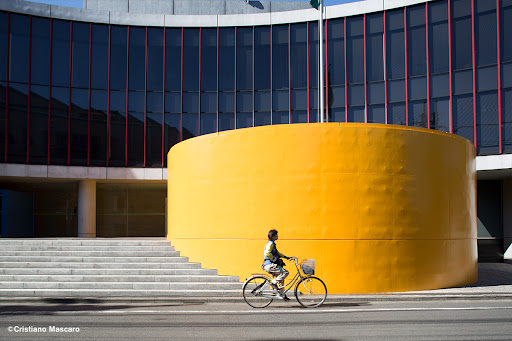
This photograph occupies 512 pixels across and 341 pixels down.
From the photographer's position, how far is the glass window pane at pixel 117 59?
30203 millimetres

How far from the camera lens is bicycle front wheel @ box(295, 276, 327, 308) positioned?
39.0 feet

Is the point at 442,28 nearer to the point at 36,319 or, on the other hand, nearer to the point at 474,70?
the point at 474,70

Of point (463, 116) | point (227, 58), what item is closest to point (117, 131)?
point (227, 58)

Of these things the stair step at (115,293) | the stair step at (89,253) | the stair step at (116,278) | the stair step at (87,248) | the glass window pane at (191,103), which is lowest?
the stair step at (115,293)

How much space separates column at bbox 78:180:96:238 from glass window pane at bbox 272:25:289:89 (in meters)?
11.3

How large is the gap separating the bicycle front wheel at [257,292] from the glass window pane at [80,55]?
2114 centimetres

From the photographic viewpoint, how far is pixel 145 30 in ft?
101

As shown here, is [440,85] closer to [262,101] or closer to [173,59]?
[262,101]

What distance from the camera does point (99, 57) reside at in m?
30.1

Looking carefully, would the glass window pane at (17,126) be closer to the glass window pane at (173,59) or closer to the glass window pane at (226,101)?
the glass window pane at (173,59)

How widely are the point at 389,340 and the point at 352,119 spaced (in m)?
21.7

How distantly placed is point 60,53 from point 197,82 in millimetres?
7288

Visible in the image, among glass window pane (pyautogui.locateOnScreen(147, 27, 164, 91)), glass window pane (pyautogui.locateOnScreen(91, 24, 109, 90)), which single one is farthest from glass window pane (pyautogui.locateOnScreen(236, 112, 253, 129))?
glass window pane (pyautogui.locateOnScreen(91, 24, 109, 90))

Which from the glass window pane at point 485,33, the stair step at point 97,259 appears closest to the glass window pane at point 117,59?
the stair step at point 97,259
